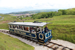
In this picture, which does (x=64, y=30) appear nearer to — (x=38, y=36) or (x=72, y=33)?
(x=72, y=33)

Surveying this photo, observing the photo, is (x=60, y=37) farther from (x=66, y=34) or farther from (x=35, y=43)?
(x=35, y=43)

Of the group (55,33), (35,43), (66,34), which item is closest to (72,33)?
(66,34)

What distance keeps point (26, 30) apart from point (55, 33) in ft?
18.4

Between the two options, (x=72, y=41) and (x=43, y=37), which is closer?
(x=43, y=37)

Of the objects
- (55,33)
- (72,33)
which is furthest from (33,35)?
(72,33)

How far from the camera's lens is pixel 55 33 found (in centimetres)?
1319

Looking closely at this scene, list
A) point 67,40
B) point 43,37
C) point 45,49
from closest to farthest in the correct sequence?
point 45,49, point 43,37, point 67,40

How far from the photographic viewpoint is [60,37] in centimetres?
1204

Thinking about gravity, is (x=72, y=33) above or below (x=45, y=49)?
above

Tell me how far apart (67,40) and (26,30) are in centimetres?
717

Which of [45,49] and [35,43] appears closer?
[45,49]

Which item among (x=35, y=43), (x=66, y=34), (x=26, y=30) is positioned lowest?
(x=35, y=43)

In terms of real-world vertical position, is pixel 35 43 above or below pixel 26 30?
below

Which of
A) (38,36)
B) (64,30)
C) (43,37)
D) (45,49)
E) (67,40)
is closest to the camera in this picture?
(45,49)
